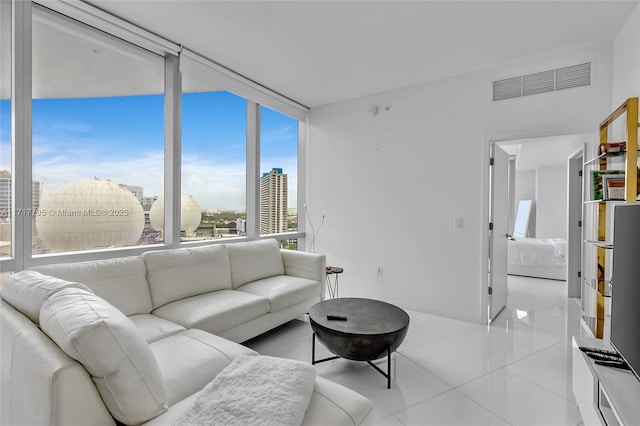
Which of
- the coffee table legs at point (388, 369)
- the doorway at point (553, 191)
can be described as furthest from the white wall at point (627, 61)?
the coffee table legs at point (388, 369)

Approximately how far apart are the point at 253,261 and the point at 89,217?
59.1 inches

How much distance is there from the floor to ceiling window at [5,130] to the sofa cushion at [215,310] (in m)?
1.11

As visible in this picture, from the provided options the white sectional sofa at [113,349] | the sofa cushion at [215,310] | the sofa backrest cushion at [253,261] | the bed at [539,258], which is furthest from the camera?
the bed at [539,258]

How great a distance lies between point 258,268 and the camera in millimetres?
3453

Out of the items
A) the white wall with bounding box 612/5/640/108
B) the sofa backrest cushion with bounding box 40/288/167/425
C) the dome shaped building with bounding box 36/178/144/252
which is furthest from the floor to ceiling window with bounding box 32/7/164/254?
the white wall with bounding box 612/5/640/108

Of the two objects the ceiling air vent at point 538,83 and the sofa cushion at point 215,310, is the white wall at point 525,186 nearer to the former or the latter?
the ceiling air vent at point 538,83

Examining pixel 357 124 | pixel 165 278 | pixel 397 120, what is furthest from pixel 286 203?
pixel 165 278

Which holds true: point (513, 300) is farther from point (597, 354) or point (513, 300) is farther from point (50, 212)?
point (50, 212)

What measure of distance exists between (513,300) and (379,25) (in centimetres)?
391

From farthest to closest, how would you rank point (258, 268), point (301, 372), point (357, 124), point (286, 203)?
point (286, 203) → point (357, 124) → point (258, 268) → point (301, 372)

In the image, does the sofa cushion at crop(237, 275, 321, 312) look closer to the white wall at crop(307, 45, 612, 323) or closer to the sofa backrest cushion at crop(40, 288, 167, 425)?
the white wall at crop(307, 45, 612, 323)

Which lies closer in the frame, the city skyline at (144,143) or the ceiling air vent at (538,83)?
the city skyline at (144,143)

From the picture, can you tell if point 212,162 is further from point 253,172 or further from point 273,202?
point 273,202

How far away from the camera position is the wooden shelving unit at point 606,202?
217 centimetres
